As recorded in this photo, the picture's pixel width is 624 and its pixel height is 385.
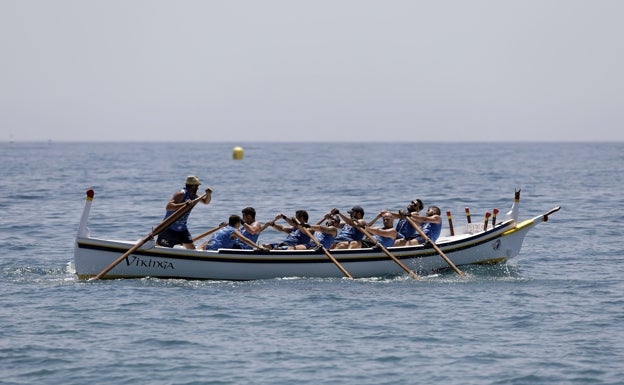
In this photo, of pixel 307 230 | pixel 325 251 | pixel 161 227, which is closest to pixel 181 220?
pixel 161 227

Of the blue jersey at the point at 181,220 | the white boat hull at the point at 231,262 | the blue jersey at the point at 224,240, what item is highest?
the blue jersey at the point at 181,220

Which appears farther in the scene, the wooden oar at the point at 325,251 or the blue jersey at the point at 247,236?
the blue jersey at the point at 247,236

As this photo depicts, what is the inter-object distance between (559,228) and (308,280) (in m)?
15.1

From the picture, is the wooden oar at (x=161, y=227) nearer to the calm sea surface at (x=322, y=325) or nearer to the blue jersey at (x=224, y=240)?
the calm sea surface at (x=322, y=325)

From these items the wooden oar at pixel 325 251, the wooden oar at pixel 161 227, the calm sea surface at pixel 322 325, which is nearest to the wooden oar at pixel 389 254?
the calm sea surface at pixel 322 325

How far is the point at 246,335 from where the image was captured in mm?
15219

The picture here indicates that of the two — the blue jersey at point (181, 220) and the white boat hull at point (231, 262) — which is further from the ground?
the blue jersey at point (181, 220)

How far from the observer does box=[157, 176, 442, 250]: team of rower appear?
1948 centimetres

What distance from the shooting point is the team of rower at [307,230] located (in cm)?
1948

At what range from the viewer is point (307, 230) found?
65.7 ft

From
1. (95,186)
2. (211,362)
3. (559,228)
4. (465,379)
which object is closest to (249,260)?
(211,362)

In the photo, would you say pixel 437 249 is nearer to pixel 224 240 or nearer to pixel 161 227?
pixel 224 240

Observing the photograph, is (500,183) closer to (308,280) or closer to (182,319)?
(308,280)

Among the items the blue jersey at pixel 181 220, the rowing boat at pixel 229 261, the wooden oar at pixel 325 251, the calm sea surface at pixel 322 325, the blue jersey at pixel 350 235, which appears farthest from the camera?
the blue jersey at pixel 350 235
